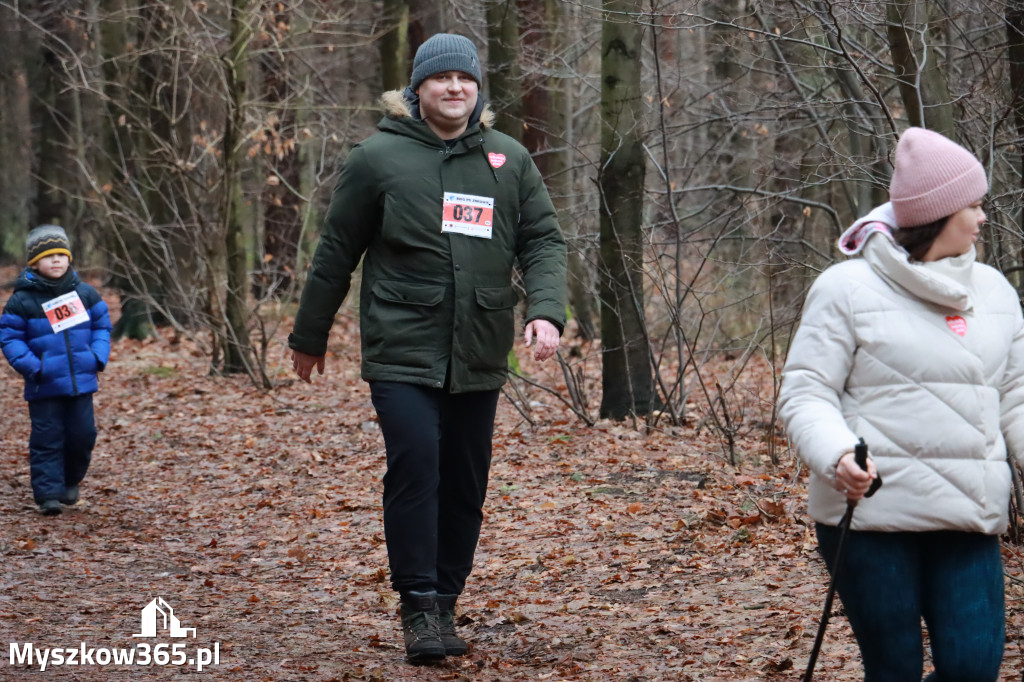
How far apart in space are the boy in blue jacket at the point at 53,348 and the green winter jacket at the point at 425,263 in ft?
12.7

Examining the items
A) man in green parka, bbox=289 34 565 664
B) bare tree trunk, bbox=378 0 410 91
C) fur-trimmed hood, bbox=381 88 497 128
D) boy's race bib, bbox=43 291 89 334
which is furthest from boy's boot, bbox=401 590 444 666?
bare tree trunk, bbox=378 0 410 91

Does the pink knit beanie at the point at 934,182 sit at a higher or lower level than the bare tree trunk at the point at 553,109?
lower

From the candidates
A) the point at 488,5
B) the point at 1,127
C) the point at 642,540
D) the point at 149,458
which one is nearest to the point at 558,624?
Result: the point at 642,540

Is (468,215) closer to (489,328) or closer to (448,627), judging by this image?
(489,328)

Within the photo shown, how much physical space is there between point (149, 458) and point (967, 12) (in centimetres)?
763

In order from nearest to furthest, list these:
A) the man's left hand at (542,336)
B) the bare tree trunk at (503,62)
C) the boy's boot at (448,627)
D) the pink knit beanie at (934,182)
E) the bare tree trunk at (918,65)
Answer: the pink knit beanie at (934,182) < the man's left hand at (542,336) < the boy's boot at (448,627) < the bare tree trunk at (918,65) < the bare tree trunk at (503,62)

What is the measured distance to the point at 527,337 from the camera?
15.3 feet

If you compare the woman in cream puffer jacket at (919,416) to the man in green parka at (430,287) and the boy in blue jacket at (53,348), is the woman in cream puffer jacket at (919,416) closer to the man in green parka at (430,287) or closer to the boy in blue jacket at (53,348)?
the man in green parka at (430,287)

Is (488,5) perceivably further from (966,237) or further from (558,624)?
(966,237)

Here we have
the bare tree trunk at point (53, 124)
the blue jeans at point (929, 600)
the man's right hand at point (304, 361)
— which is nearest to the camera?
the blue jeans at point (929, 600)

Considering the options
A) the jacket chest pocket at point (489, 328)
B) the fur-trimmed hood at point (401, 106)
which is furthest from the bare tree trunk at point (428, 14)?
the jacket chest pocket at point (489, 328)

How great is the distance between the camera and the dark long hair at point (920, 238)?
304 cm

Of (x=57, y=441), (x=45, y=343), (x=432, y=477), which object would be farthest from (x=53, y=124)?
(x=432, y=477)

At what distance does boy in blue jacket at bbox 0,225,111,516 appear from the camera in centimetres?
810
